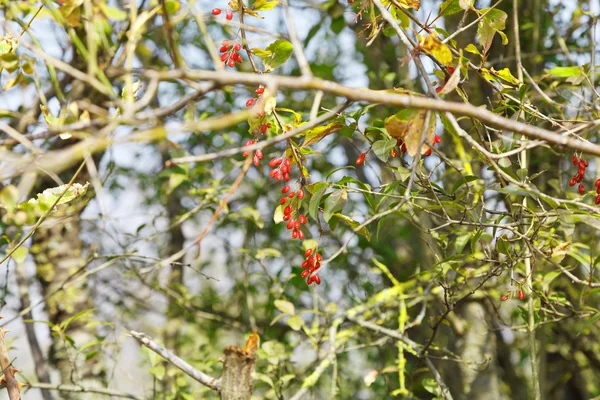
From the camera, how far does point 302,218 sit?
125 centimetres

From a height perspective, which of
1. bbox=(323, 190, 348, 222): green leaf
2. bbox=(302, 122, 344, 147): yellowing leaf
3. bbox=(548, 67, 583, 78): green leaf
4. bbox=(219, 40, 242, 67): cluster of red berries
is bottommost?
bbox=(323, 190, 348, 222): green leaf

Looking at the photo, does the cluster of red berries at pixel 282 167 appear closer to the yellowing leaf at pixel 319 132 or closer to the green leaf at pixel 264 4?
the yellowing leaf at pixel 319 132

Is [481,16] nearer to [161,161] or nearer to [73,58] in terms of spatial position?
[73,58]

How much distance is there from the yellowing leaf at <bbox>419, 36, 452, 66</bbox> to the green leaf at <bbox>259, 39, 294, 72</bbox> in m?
0.30

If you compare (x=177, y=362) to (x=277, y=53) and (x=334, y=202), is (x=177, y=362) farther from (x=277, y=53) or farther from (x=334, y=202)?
(x=277, y=53)

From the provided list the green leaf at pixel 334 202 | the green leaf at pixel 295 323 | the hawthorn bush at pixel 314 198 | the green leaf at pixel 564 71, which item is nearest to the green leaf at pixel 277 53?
the hawthorn bush at pixel 314 198

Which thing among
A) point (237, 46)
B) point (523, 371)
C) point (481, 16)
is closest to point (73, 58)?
point (237, 46)

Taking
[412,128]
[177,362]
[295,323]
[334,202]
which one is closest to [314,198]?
[334,202]

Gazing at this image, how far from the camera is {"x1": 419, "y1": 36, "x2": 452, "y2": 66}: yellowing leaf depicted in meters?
0.96

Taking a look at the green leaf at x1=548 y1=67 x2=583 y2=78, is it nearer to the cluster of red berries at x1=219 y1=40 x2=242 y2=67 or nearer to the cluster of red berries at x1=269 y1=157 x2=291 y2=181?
the cluster of red berries at x1=269 y1=157 x2=291 y2=181

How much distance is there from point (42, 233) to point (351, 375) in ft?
5.71

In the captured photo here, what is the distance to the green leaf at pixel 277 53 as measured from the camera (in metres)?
1.18

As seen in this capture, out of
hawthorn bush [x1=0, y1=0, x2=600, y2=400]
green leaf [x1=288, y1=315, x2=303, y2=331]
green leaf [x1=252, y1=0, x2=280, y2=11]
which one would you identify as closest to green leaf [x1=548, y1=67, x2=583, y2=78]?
hawthorn bush [x1=0, y1=0, x2=600, y2=400]

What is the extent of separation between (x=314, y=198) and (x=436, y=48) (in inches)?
14.4
